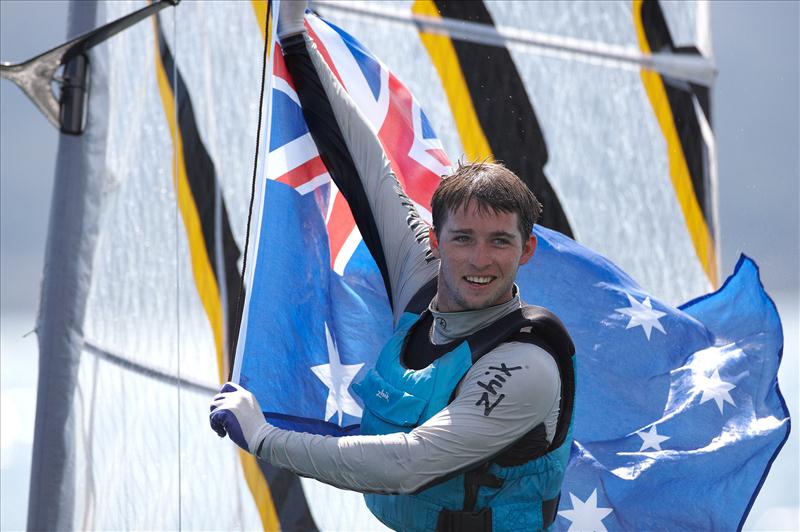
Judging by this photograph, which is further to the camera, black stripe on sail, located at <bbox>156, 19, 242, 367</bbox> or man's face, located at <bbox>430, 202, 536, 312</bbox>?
black stripe on sail, located at <bbox>156, 19, 242, 367</bbox>

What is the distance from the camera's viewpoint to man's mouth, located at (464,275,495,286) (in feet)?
3.73

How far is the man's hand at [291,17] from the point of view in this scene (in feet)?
4.96

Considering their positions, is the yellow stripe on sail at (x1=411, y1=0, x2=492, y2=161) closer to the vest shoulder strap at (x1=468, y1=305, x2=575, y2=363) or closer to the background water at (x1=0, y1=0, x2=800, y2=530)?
the background water at (x1=0, y1=0, x2=800, y2=530)

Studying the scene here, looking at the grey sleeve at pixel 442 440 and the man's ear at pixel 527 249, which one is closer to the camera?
the grey sleeve at pixel 442 440

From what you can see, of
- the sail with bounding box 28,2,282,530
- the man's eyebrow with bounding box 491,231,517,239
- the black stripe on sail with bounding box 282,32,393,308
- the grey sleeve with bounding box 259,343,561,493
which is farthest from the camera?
the sail with bounding box 28,2,282,530

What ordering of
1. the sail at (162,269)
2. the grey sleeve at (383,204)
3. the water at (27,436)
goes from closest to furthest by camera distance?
the grey sleeve at (383,204) < the sail at (162,269) < the water at (27,436)

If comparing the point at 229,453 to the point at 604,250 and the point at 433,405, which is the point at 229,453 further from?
the point at 433,405

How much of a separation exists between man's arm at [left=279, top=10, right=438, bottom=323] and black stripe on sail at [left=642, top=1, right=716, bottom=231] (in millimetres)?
792

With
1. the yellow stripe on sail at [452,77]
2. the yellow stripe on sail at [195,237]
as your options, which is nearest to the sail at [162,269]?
the yellow stripe on sail at [195,237]

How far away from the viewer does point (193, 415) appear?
201cm

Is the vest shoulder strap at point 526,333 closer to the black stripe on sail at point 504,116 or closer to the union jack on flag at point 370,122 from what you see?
the union jack on flag at point 370,122

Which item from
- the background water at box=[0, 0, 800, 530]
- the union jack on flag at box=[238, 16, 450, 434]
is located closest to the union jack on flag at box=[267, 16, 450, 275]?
the union jack on flag at box=[238, 16, 450, 434]

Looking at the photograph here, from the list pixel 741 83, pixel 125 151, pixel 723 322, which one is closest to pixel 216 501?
pixel 125 151

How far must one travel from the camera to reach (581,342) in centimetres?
177
